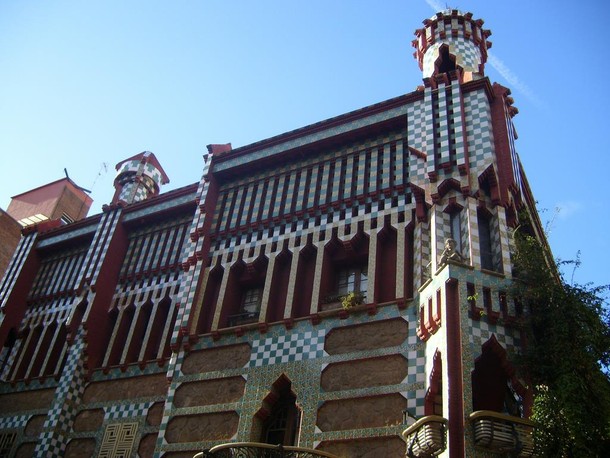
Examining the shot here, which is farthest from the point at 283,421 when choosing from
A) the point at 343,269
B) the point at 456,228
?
the point at 456,228

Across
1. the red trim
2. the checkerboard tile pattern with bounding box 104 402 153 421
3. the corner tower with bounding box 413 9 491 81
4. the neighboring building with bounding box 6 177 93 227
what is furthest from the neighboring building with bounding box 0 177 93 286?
the red trim

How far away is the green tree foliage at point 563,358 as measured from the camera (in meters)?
11.6

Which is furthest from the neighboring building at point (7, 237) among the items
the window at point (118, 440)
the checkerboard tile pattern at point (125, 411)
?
the window at point (118, 440)

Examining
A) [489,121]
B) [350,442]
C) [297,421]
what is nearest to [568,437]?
[350,442]

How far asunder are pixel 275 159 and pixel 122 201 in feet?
20.2

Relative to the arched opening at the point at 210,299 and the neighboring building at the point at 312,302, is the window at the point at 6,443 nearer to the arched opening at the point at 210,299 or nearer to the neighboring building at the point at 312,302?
the neighboring building at the point at 312,302

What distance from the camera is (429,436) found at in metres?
11.8

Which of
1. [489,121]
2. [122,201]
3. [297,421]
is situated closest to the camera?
[297,421]

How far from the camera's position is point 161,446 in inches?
631

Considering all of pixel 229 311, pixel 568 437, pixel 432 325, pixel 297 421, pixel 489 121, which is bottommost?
pixel 568 437

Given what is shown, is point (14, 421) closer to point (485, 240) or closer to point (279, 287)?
point (279, 287)

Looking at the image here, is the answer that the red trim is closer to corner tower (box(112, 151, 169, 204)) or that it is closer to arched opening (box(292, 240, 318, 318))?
arched opening (box(292, 240, 318, 318))

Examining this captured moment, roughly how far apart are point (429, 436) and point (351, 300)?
4636 millimetres

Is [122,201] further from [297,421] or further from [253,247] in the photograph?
[297,421]
